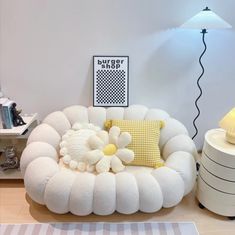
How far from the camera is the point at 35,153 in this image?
1.94 meters

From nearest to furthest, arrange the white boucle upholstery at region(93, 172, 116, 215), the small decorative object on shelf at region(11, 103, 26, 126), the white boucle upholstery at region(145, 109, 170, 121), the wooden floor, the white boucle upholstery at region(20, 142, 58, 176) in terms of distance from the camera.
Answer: the white boucle upholstery at region(93, 172, 116, 215) → the wooden floor → the white boucle upholstery at region(20, 142, 58, 176) → the small decorative object on shelf at region(11, 103, 26, 126) → the white boucle upholstery at region(145, 109, 170, 121)

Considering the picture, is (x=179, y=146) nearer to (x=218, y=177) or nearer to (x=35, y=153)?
(x=218, y=177)

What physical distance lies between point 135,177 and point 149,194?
147mm

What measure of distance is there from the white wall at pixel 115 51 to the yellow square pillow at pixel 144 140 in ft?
1.44

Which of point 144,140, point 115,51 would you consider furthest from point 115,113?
point 115,51

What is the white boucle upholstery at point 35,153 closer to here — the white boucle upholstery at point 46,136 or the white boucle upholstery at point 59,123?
the white boucle upholstery at point 46,136

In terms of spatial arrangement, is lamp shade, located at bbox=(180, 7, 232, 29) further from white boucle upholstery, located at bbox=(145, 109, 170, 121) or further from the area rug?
the area rug

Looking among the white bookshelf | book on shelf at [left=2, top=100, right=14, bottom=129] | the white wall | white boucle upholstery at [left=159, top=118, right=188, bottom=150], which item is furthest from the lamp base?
book on shelf at [left=2, top=100, right=14, bottom=129]

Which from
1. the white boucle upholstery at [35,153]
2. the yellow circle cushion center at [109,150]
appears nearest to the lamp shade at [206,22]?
the yellow circle cushion center at [109,150]

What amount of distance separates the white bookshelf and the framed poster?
1.93 ft

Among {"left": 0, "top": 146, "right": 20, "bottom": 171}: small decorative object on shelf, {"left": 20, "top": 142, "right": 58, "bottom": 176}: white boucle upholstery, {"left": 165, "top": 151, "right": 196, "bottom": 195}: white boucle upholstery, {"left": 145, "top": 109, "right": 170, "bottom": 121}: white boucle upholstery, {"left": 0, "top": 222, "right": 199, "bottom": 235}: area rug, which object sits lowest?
{"left": 0, "top": 222, "right": 199, "bottom": 235}: area rug

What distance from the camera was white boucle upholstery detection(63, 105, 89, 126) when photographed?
2.28 metres

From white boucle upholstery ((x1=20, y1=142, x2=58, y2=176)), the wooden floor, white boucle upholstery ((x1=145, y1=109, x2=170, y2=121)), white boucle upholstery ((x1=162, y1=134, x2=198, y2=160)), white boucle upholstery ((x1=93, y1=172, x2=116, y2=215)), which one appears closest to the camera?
white boucle upholstery ((x1=93, y1=172, x2=116, y2=215))

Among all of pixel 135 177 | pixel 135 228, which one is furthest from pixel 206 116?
pixel 135 228
